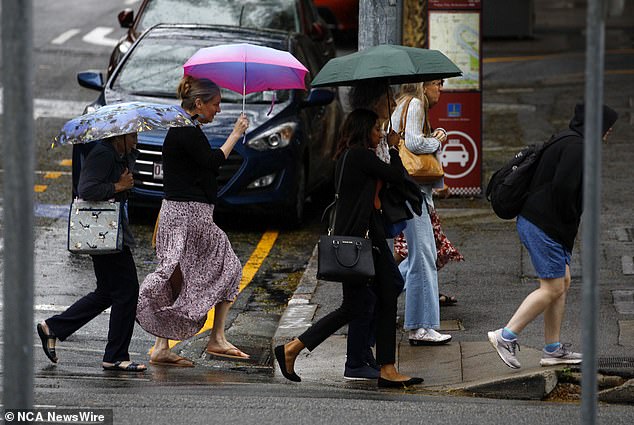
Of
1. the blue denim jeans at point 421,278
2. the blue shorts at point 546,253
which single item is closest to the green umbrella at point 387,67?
the blue denim jeans at point 421,278

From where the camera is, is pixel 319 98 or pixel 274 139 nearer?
pixel 274 139

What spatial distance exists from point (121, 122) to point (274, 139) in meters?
4.46

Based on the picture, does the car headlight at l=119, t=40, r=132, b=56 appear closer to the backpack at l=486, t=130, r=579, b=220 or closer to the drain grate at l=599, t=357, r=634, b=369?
the backpack at l=486, t=130, r=579, b=220

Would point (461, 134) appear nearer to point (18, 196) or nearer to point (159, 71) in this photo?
point (159, 71)

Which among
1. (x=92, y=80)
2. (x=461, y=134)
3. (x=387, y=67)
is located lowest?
(x=461, y=134)

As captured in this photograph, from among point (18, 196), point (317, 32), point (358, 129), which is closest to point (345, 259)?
point (358, 129)

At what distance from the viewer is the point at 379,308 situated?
7.70 m

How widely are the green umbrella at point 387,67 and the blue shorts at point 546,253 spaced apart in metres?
1.11

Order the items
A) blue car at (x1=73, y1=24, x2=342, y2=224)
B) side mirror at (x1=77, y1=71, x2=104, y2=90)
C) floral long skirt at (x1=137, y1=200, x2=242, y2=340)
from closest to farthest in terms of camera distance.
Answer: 1. floral long skirt at (x1=137, y1=200, x2=242, y2=340)
2. blue car at (x1=73, y1=24, x2=342, y2=224)
3. side mirror at (x1=77, y1=71, x2=104, y2=90)

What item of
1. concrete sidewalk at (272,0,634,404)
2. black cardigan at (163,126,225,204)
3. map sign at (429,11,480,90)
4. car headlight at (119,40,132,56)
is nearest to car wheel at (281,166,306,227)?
concrete sidewalk at (272,0,634,404)

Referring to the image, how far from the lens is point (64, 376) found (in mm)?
7730

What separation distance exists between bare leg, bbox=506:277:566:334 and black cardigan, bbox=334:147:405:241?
98cm

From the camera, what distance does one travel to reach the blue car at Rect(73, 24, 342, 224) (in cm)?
1190

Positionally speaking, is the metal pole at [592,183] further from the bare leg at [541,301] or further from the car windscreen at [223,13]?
the car windscreen at [223,13]
